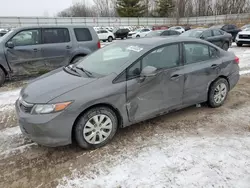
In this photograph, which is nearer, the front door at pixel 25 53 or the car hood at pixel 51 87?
the car hood at pixel 51 87

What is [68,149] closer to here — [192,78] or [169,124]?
[169,124]

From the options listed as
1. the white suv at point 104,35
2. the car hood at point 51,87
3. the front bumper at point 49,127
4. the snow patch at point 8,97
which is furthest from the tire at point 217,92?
the white suv at point 104,35

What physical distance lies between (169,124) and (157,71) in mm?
1011

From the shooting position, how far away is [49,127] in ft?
8.59

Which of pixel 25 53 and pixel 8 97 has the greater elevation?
pixel 25 53

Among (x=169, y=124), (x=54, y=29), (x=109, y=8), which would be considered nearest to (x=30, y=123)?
(x=169, y=124)

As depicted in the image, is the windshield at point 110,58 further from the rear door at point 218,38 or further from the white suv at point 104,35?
the white suv at point 104,35

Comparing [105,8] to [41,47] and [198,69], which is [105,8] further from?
[198,69]

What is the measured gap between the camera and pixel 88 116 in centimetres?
282

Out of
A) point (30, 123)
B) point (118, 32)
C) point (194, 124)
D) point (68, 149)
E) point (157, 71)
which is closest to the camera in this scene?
point (30, 123)

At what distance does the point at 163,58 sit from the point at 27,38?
15.4 feet

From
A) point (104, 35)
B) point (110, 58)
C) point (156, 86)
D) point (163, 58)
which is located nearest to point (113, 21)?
point (104, 35)

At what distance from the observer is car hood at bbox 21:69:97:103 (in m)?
2.73

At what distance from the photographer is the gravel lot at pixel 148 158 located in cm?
241
